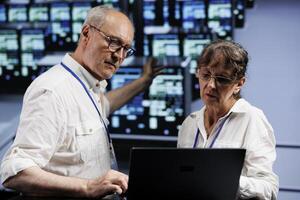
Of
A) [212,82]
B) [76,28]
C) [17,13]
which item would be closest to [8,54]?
[17,13]

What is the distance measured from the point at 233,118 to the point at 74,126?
2.11 ft

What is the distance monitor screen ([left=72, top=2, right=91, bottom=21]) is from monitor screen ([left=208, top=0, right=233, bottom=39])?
88cm

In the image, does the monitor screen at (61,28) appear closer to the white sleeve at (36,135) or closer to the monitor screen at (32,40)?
the monitor screen at (32,40)

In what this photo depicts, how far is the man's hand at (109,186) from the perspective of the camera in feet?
5.24

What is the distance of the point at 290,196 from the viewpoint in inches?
125

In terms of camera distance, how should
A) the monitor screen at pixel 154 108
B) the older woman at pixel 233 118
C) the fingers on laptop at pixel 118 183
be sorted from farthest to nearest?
the monitor screen at pixel 154 108 → the older woman at pixel 233 118 → the fingers on laptop at pixel 118 183

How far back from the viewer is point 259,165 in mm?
1835

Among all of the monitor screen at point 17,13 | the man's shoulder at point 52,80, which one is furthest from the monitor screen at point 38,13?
the man's shoulder at point 52,80

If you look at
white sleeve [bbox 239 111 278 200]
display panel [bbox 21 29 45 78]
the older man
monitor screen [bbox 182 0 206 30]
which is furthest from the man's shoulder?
display panel [bbox 21 29 45 78]

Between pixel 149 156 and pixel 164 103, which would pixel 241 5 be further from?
pixel 149 156

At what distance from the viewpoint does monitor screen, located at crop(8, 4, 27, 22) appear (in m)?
3.60

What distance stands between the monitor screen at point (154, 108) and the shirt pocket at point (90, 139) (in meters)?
1.31

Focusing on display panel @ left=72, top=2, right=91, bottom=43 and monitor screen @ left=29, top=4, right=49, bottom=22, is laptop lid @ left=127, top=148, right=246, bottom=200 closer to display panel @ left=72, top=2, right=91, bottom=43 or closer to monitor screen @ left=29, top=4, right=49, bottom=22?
display panel @ left=72, top=2, right=91, bottom=43

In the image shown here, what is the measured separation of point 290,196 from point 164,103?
103 cm
